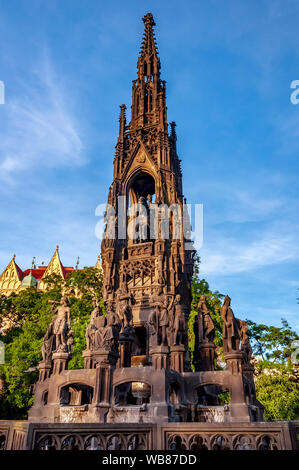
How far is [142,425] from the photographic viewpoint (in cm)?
465

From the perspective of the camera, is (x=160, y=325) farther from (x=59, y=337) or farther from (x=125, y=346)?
(x=59, y=337)

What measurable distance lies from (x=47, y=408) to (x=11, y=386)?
10231 mm

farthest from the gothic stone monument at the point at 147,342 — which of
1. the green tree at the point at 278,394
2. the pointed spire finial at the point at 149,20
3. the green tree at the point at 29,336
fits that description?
the green tree at the point at 278,394

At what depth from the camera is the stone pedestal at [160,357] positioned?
1087 centimetres

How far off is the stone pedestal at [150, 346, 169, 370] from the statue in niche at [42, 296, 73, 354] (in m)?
3.38

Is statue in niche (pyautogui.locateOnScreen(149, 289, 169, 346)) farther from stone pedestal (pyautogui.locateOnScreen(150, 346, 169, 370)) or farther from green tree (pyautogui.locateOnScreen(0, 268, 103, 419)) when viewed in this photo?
green tree (pyautogui.locateOnScreen(0, 268, 103, 419))

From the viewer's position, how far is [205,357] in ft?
47.0

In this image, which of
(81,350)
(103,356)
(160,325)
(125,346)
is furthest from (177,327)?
(81,350)

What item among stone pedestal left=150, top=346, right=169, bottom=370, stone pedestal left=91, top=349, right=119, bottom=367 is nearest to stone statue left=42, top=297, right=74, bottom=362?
stone pedestal left=91, top=349, right=119, bottom=367

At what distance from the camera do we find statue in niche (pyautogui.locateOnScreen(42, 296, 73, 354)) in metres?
12.5

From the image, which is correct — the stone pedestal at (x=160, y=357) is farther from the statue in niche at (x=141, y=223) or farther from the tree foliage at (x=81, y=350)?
the statue in niche at (x=141, y=223)

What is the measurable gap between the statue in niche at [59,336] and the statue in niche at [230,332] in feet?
18.4
